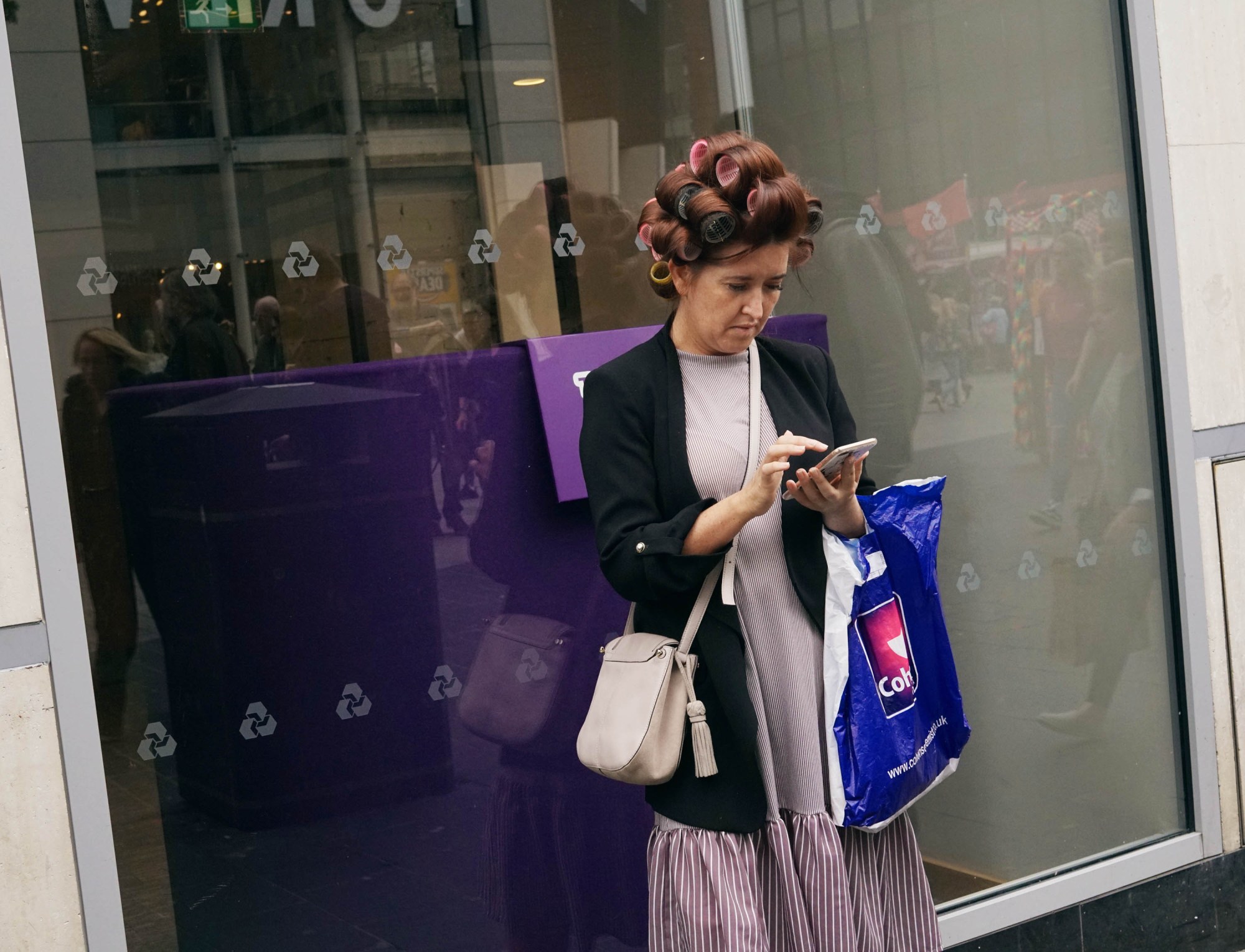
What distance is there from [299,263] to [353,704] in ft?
3.38

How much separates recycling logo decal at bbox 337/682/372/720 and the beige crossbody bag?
2.49 ft

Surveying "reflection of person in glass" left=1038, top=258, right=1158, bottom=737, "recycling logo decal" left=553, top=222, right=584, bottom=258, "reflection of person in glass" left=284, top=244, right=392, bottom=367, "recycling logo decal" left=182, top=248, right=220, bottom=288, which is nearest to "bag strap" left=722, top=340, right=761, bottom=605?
"recycling logo decal" left=553, top=222, right=584, bottom=258

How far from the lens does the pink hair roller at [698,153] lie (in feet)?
8.33

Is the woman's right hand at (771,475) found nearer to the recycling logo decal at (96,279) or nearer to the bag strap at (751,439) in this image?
the bag strap at (751,439)

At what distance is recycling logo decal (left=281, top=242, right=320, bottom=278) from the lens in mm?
3061

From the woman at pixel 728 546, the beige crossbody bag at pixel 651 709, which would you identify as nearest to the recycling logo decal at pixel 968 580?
the woman at pixel 728 546

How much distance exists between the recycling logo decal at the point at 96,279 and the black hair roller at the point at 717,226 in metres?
1.30

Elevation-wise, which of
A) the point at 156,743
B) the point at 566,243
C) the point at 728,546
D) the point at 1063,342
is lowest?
the point at 156,743

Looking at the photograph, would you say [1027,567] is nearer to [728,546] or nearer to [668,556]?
[728,546]

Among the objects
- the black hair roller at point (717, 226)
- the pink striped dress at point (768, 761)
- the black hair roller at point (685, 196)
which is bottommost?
the pink striped dress at point (768, 761)

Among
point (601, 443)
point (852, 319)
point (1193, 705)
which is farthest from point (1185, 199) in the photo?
point (601, 443)

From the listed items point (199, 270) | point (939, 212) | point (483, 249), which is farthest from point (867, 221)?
point (199, 270)

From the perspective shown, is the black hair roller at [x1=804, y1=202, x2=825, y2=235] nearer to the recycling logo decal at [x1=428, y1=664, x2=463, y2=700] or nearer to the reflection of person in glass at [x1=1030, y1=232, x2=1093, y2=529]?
the recycling logo decal at [x1=428, y1=664, x2=463, y2=700]

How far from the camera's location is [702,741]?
2.47m
